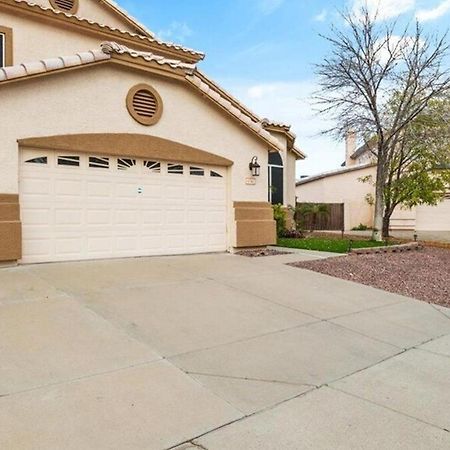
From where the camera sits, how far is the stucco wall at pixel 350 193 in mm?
25094

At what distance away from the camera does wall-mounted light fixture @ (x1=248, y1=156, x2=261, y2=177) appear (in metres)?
11.7

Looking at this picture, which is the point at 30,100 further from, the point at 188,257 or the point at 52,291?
the point at 188,257

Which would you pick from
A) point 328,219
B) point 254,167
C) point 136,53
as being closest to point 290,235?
point 254,167

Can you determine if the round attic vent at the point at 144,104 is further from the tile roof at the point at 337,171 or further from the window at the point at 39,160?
the tile roof at the point at 337,171

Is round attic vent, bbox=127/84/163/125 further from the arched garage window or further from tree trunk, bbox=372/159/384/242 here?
tree trunk, bbox=372/159/384/242

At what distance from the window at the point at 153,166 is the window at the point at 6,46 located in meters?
4.99

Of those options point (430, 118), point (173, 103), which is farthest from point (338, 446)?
point (430, 118)

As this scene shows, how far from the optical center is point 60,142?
28.1 ft

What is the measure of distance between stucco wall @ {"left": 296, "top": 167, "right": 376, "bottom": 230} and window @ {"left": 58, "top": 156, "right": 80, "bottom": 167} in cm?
1891

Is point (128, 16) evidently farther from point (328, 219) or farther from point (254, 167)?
point (328, 219)

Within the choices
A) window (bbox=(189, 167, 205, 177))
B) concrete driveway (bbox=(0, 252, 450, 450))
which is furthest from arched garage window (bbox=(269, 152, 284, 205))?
concrete driveway (bbox=(0, 252, 450, 450))

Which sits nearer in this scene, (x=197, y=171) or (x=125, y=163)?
(x=125, y=163)

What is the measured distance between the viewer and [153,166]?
1009 cm

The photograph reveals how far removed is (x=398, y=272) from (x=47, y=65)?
9.05 m
